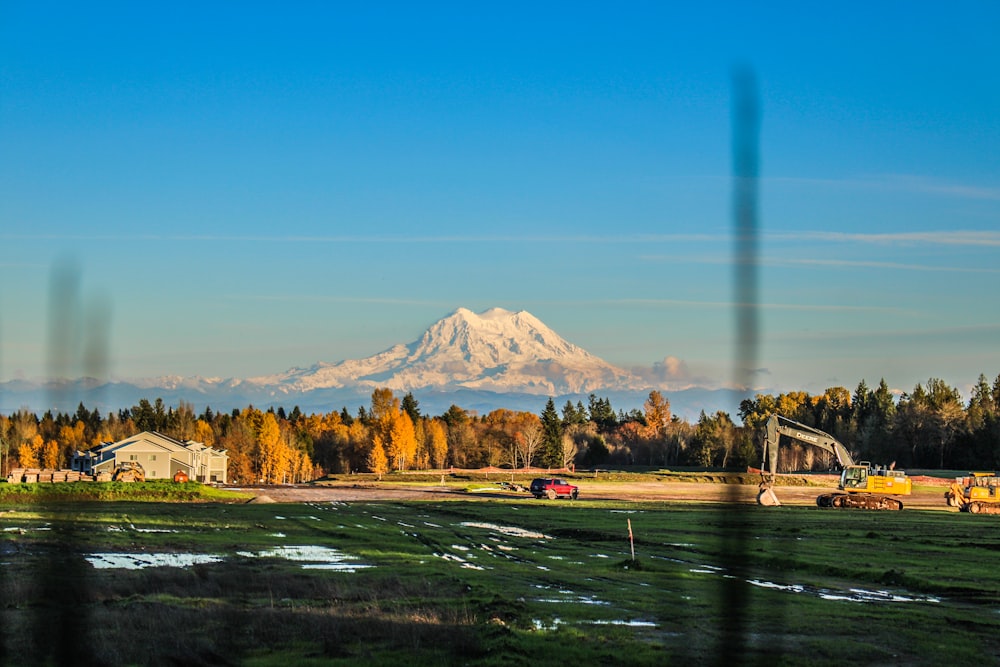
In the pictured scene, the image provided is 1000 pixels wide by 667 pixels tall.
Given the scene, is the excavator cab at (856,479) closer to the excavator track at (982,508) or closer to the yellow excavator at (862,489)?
the yellow excavator at (862,489)

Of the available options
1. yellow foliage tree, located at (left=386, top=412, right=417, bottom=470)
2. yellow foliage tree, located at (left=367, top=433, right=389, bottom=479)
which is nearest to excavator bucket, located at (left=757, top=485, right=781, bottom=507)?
yellow foliage tree, located at (left=367, top=433, right=389, bottom=479)

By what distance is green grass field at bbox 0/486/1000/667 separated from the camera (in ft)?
62.0

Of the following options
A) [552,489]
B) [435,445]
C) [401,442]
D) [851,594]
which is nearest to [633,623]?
[851,594]

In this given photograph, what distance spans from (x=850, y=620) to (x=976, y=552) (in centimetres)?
1866

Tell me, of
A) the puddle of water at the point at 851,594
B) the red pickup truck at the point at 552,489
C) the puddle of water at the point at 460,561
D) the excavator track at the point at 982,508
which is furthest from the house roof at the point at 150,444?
the puddle of water at the point at 851,594

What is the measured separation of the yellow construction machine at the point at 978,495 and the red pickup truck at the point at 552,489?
2805 centimetres

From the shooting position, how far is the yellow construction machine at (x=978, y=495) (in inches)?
2571

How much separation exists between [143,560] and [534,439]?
438ft

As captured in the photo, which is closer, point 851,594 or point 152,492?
point 851,594

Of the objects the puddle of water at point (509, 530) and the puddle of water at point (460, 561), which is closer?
the puddle of water at point (460, 561)

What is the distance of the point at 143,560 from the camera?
109 ft

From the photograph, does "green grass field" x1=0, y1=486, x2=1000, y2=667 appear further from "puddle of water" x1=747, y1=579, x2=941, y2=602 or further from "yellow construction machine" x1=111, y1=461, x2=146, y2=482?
"yellow construction machine" x1=111, y1=461, x2=146, y2=482

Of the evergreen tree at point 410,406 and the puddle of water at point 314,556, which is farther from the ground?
the evergreen tree at point 410,406

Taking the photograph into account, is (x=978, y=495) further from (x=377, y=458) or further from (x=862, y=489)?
(x=377, y=458)
